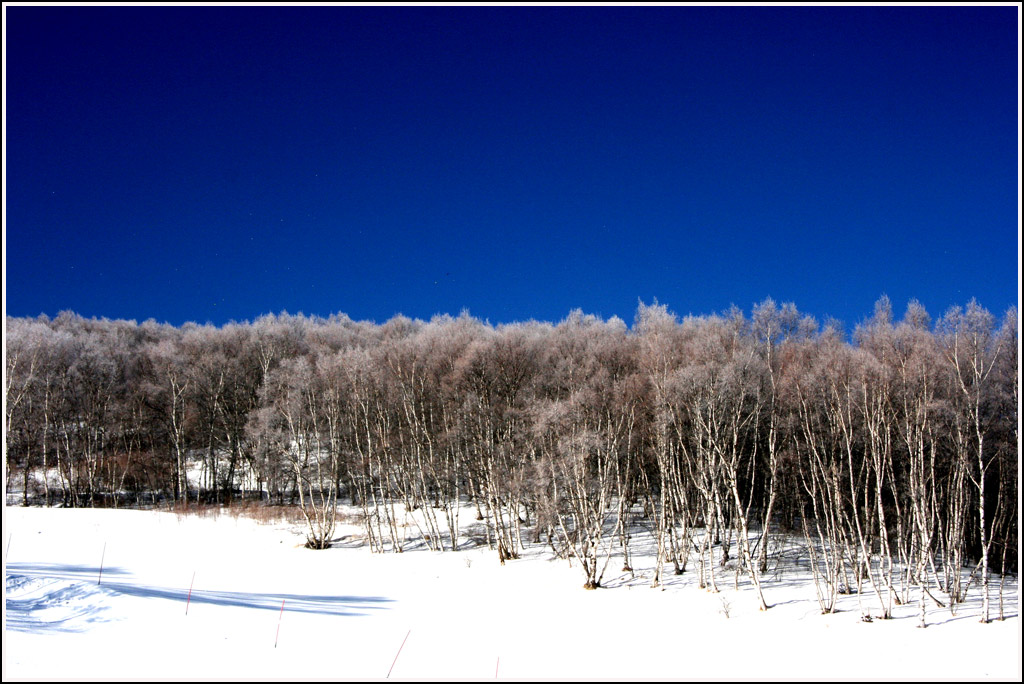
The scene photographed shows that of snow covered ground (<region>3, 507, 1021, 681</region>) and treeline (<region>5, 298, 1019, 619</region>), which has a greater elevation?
treeline (<region>5, 298, 1019, 619</region>)

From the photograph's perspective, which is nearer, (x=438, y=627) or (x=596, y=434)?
(x=438, y=627)

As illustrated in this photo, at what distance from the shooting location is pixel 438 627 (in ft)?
49.1

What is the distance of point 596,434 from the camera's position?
851 inches

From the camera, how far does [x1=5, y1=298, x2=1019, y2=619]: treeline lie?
18.7 metres

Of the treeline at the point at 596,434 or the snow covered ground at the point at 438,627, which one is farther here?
the treeline at the point at 596,434

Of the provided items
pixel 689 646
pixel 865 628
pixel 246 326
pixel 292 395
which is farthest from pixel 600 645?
pixel 246 326

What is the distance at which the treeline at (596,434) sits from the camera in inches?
737

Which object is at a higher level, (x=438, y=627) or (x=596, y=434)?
(x=596, y=434)

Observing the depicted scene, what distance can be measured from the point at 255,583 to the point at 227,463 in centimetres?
2161

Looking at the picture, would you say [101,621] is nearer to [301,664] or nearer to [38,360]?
[301,664]

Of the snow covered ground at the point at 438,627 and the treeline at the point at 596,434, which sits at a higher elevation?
the treeline at the point at 596,434

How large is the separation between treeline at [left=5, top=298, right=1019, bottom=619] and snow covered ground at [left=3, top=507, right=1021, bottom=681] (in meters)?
1.02

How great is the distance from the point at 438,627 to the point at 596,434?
8.82m

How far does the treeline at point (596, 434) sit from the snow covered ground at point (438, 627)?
102 centimetres
